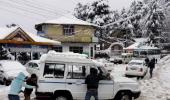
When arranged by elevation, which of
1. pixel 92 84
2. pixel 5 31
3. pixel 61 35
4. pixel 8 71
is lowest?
pixel 92 84

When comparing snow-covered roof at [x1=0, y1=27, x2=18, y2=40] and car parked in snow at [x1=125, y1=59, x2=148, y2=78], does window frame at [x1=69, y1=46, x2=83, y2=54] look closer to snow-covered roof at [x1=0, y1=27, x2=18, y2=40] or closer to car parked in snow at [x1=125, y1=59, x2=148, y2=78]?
snow-covered roof at [x1=0, y1=27, x2=18, y2=40]

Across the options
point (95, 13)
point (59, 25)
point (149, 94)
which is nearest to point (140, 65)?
point (149, 94)

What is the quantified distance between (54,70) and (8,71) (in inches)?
385

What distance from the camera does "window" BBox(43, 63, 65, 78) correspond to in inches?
567

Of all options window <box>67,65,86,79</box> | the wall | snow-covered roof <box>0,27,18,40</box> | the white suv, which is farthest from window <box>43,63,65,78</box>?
the wall

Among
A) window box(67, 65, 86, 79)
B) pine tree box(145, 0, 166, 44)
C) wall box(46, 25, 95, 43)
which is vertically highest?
pine tree box(145, 0, 166, 44)

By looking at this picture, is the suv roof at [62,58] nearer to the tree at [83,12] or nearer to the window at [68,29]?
the window at [68,29]

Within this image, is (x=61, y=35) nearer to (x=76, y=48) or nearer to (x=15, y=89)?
(x=76, y=48)

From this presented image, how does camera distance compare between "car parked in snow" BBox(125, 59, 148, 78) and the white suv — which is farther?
"car parked in snow" BBox(125, 59, 148, 78)

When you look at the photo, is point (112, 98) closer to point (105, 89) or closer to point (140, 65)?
point (105, 89)

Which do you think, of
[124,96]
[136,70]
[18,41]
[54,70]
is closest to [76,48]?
[18,41]

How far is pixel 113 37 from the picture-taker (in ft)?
285

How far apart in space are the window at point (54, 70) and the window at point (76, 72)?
1.06 ft

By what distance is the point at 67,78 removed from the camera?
1465 cm
